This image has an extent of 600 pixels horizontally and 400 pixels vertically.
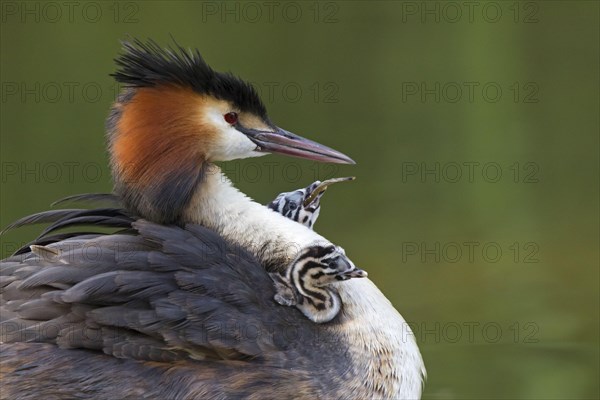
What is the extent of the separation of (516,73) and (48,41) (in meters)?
3.45

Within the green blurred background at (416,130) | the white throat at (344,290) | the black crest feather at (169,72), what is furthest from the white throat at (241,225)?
the green blurred background at (416,130)

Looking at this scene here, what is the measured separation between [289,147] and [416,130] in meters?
3.80

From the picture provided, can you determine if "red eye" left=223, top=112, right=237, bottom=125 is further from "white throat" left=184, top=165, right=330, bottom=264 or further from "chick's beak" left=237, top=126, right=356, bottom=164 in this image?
"white throat" left=184, top=165, right=330, bottom=264

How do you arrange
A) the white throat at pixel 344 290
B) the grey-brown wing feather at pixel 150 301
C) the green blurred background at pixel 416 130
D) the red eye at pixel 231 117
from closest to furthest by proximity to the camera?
the grey-brown wing feather at pixel 150 301, the white throat at pixel 344 290, the red eye at pixel 231 117, the green blurred background at pixel 416 130

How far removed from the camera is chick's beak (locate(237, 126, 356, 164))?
5156 mm

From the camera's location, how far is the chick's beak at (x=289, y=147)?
5.16 metres

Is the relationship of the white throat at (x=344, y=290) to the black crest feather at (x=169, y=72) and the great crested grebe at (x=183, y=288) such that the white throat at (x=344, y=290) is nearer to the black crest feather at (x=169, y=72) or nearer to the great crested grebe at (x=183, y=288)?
the great crested grebe at (x=183, y=288)

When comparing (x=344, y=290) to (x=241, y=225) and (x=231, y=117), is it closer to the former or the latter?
(x=241, y=225)

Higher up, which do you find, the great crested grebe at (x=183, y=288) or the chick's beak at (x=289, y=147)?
the chick's beak at (x=289, y=147)

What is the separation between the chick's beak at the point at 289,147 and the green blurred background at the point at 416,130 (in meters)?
1.49

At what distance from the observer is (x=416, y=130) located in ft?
29.1

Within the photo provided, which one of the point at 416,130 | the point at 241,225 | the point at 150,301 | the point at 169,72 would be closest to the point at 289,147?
the point at 241,225

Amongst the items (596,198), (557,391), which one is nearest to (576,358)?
(557,391)

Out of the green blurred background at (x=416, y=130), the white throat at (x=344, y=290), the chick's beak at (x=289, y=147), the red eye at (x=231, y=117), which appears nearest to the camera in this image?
the white throat at (x=344, y=290)
